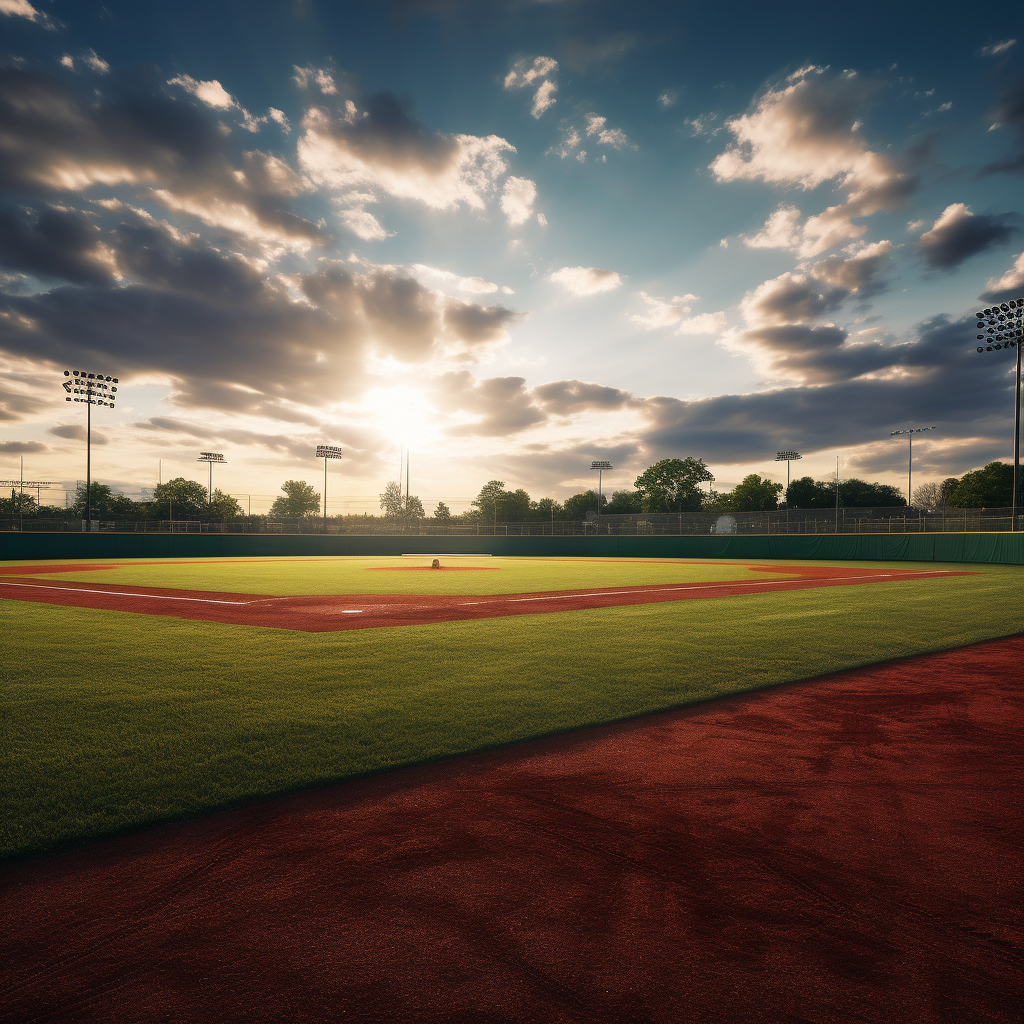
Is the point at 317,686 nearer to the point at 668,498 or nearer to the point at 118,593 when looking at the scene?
the point at 118,593

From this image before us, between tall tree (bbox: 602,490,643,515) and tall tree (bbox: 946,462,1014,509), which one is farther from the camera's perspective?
tall tree (bbox: 602,490,643,515)

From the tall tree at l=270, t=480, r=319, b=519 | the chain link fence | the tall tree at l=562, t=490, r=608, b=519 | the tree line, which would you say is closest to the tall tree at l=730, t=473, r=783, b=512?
the tree line

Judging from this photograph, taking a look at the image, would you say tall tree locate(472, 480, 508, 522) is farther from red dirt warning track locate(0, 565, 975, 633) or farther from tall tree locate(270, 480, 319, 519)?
red dirt warning track locate(0, 565, 975, 633)

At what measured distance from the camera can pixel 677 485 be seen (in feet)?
334

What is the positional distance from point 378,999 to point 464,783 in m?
1.71

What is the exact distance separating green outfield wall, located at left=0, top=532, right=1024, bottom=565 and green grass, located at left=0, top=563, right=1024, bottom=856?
67.9 feet

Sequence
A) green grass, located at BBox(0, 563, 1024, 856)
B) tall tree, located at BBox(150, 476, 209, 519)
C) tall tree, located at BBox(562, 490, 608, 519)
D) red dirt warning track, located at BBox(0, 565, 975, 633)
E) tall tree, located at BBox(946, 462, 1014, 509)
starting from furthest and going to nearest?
tall tree, located at BBox(562, 490, 608, 519) → tall tree, located at BBox(150, 476, 209, 519) → tall tree, located at BBox(946, 462, 1014, 509) → red dirt warning track, located at BBox(0, 565, 975, 633) → green grass, located at BBox(0, 563, 1024, 856)

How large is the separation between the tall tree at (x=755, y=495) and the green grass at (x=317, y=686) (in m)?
98.8

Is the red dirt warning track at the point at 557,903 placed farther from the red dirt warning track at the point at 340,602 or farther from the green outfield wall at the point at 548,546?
the green outfield wall at the point at 548,546

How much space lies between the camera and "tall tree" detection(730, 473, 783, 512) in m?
104

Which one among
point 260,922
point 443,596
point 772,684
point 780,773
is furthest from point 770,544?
point 260,922

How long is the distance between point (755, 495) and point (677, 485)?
14686mm

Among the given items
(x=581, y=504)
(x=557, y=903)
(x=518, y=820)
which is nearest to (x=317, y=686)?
(x=518, y=820)

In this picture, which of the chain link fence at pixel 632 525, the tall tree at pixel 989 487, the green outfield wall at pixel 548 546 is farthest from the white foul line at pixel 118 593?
the tall tree at pixel 989 487
